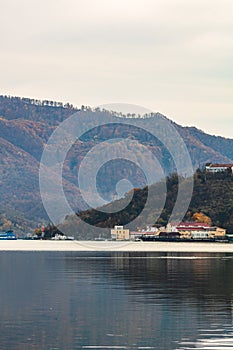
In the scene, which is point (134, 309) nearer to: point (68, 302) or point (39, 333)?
point (68, 302)

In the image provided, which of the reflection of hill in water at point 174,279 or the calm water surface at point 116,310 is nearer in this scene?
the calm water surface at point 116,310

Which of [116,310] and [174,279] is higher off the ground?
[174,279]

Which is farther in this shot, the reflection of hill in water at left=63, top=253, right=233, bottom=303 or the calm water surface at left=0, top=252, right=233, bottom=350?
the reflection of hill in water at left=63, top=253, right=233, bottom=303

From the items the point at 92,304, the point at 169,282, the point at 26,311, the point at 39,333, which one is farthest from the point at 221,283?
the point at 39,333

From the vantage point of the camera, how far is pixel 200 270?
11506cm

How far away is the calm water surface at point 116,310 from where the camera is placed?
57.2m

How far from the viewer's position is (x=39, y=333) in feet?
195

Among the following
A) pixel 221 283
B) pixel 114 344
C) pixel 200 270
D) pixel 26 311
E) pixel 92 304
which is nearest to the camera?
pixel 114 344

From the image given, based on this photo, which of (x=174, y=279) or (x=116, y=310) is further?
(x=174, y=279)

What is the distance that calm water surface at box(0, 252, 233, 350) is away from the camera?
188ft

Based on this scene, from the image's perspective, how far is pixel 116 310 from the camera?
7075cm

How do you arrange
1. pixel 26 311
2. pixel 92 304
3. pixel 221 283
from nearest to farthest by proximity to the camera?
pixel 26 311, pixel 92 304, pixel 221 283

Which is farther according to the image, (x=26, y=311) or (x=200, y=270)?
(x=200, y=270)

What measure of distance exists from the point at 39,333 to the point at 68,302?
51.5 ft
